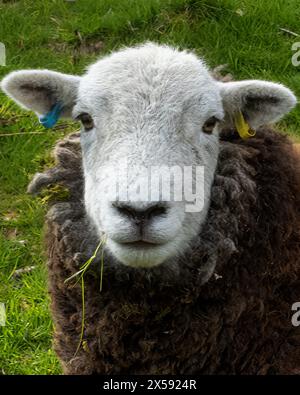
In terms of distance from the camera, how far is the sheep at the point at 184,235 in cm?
509

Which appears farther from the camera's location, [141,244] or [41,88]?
[41,88]

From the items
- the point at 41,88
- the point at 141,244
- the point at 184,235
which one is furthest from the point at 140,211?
the point at 41,88

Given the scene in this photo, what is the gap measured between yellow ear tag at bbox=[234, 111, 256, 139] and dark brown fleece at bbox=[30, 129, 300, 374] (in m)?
0.08

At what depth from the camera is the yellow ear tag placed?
217 inches

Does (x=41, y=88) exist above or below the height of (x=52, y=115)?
above

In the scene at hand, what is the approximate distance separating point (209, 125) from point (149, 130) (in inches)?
22.6

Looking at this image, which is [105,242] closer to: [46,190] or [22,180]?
[46,190]

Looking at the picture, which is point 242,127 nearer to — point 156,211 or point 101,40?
point 156,211

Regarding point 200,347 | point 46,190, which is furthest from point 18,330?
point 200,347

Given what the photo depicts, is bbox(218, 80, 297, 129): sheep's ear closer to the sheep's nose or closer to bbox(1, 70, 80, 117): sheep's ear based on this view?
bbox(1, 70, 80, 117): sheep's ear

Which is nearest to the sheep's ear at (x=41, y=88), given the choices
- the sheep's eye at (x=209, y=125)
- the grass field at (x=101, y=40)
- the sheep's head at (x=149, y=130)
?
the sheep's head at (x=149, y=130)

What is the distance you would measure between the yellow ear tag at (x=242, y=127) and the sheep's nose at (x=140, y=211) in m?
1.19

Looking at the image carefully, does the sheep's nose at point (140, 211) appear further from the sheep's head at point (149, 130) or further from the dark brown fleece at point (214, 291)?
the dark brown fleece at point (214, 291)

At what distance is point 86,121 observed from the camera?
17.6ft
